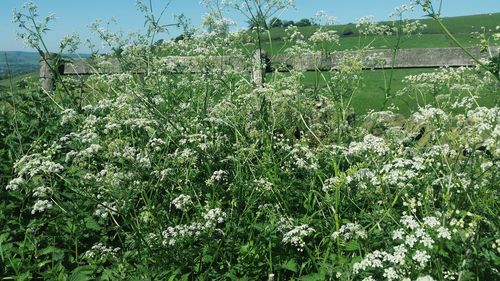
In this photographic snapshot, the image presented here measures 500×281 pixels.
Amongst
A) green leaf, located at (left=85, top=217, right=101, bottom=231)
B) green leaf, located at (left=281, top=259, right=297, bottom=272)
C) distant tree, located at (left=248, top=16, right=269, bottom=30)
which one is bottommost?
green leaf, located at (left=281, top=259, right=297, bottom=272)

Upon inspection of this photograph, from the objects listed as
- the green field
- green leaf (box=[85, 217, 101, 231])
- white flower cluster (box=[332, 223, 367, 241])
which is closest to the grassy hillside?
the green field

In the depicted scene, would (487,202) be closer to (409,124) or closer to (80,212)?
(80,212)

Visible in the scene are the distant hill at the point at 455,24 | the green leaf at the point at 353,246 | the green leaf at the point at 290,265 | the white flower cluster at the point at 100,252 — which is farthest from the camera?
the distant hill at the point at 455,24

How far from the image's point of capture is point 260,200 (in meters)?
4.37

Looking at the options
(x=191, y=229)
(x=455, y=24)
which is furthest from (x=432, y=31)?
(x=191, y=229)

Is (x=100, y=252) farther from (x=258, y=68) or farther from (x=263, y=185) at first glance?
(x=258, y=68)

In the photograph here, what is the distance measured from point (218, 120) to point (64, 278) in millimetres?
1807

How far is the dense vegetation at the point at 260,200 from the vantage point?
313cm

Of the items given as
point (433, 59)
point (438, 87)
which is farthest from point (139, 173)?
Result: point (433, 59)

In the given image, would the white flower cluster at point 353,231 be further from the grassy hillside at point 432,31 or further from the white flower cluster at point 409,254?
the grassy hillside at point 432,31

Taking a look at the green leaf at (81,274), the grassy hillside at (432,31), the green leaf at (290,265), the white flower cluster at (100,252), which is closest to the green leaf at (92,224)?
the white flower cluster at (100,252)

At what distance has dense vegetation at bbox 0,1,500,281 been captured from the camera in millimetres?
3129

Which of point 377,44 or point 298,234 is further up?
point 377,44

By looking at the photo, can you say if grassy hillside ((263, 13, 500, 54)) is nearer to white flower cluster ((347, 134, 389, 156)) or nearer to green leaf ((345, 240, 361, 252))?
white flower cluster ((347, 134, 389, 156))
